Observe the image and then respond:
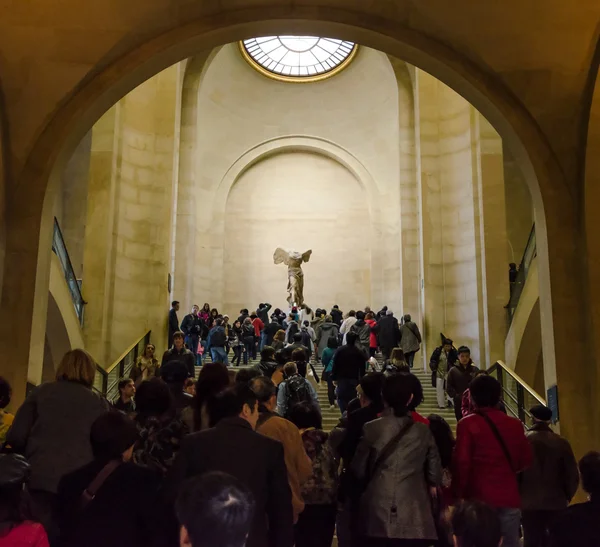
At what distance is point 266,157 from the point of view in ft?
83.9

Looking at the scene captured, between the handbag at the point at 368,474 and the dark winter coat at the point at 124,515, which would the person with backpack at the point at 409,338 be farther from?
the dark winter coat at the point at 124,515

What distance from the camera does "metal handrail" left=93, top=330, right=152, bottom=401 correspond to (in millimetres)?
10359

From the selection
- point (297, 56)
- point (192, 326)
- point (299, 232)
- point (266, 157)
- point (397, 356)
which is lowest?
point (397, 356)

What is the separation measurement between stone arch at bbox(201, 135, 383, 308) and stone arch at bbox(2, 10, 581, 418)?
15810 mm

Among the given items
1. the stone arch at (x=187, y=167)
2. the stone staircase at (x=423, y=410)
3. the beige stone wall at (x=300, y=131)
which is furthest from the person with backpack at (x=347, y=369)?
the beige stone wall at (x=300, y=131)

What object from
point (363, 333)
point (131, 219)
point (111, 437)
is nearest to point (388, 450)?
point (111, 437)

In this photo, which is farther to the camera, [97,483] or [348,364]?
[348,364]

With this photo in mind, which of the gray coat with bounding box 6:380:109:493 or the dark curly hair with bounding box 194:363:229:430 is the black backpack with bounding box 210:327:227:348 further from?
the dark curly hair with bounding box 194:363:229:430

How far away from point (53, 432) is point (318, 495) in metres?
1.61

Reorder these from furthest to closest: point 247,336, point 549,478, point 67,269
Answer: point 247,336
point 67,269
point 549,478

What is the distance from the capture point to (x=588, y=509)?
305 centimetres

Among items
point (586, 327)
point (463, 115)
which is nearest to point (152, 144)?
point (463, 115)

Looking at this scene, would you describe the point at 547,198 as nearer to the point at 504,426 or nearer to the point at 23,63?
the point at 504,426

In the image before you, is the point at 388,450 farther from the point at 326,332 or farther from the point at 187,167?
the point at 187,167
